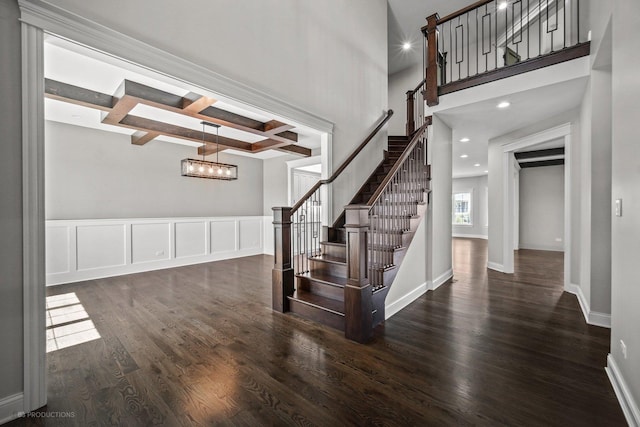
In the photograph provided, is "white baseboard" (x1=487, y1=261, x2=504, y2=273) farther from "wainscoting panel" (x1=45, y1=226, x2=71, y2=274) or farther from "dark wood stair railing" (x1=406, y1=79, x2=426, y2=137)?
"wainscoting panel" (x1=45, y1=226, x2=71, y2=274)

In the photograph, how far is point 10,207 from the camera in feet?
5.32

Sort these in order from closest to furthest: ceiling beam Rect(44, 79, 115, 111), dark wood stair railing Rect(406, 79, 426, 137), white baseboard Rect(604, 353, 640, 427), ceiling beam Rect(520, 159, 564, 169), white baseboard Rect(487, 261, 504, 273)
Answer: white baseboard Rect(604, 353, 640, 427) < ceiling beam Rect(44, 79, 115, 111) < white baseboard Rect(487, 261, 504, 273) < dark wood stair railing Rect(406, 79, 426, 137) < ceiling beam Rect(520, 159, 564, 169)

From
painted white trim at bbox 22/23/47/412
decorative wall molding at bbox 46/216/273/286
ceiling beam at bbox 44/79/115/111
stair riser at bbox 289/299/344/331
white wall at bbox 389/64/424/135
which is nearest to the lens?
painted white trim at bbox 22/23/47/412

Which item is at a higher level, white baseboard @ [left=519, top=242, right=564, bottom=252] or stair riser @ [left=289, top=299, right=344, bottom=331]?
white baseboard @ [left=519, top=242, right=564, bottom=252]

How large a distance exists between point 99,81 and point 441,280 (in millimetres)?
5537

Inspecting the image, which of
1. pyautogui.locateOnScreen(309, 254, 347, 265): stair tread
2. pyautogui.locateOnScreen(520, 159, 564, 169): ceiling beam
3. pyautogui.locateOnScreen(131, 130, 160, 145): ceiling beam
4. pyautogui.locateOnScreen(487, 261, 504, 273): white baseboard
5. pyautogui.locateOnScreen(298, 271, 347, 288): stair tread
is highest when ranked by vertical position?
pyautogui.locateOnScreen(131, 130, 160, 145): ceiling beam

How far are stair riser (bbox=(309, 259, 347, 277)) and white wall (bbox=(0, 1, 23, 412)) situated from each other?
2.67m

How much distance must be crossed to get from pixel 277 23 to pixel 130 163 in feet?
13.9

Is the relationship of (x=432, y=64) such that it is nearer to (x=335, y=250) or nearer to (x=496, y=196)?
(x=496, y=196)

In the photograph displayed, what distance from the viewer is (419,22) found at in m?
6.11

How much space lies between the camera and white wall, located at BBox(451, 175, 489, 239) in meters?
11.2

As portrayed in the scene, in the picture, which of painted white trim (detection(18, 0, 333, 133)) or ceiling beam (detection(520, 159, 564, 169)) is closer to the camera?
painted white trim (detection(18, 0, 333, 133))

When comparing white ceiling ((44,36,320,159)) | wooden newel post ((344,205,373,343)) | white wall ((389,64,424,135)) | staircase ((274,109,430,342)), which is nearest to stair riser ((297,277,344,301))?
staircase ((274,109,430,342))

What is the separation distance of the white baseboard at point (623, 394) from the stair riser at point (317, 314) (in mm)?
1965
